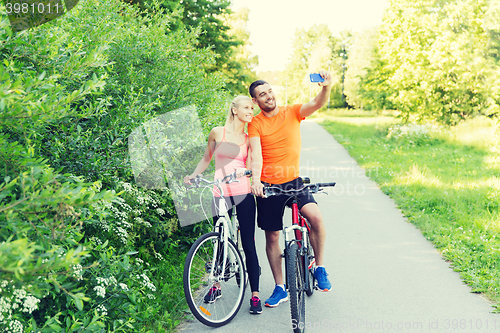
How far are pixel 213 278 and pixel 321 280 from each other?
3.53ft

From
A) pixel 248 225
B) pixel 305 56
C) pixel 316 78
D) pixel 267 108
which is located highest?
pixel 305 56

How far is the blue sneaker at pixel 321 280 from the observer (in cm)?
403

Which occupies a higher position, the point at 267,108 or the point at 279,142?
the point at 267,108

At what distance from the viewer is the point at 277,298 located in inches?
167

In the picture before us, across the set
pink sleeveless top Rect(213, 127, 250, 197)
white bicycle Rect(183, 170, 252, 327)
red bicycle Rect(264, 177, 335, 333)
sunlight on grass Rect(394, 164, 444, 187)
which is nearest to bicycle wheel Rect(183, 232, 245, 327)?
white bicycle Rect(183, 170, 252, 327)

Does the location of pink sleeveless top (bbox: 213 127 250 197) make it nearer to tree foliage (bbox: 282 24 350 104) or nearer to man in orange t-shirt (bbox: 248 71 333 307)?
→ man in orange t-shirt (bbox: 248 71 333 307)

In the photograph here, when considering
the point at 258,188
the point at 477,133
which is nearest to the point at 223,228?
the point at 258,188

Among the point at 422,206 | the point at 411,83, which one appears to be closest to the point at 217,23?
the point at 411,83

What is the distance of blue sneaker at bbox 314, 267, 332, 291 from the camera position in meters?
4.03

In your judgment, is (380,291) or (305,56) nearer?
(380,291)

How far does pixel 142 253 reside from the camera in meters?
5.08

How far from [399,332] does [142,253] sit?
308cm

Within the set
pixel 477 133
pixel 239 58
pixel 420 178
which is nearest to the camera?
pixel 420 178

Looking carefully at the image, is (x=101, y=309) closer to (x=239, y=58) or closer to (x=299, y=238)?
(x=299, y=238)
